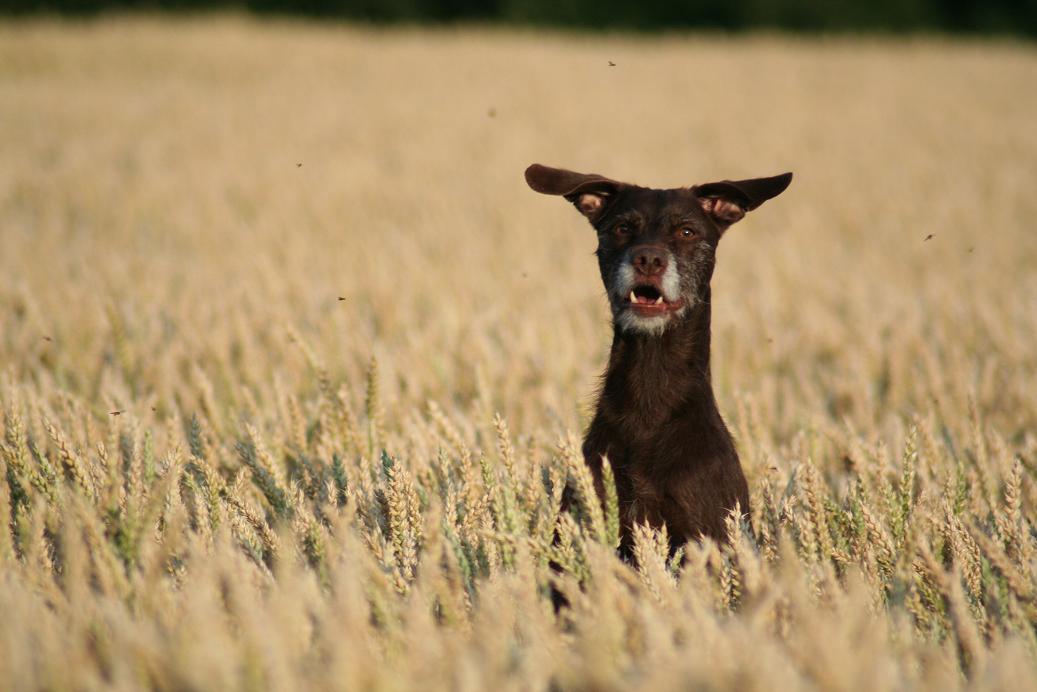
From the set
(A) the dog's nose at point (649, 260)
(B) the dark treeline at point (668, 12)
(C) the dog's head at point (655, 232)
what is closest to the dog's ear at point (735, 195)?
(C) the dog's head at point (655, 232)

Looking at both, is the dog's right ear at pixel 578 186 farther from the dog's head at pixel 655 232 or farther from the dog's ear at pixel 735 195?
the dog's ear at pixel 735 195

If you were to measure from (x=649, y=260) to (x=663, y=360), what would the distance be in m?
0.35

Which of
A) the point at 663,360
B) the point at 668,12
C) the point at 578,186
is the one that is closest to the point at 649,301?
the point at 663,360

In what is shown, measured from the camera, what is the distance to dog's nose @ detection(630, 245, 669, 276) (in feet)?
11.2

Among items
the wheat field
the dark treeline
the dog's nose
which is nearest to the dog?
the dog's nose

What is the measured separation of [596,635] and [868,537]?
1524 millimetres

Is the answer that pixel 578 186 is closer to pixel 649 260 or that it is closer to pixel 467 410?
pixel 649 260

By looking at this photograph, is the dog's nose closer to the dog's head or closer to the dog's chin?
the dog's head

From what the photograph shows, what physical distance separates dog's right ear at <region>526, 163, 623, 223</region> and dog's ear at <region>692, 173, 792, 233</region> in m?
0.35

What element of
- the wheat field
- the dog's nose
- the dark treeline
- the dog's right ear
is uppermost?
the dark treeline

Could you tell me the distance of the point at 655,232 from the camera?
11.8 ft

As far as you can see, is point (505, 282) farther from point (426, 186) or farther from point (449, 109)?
point (449, 109)

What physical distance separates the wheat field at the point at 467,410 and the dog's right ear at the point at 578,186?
91 centimetres

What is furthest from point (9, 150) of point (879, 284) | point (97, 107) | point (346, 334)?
point (879, 284)
